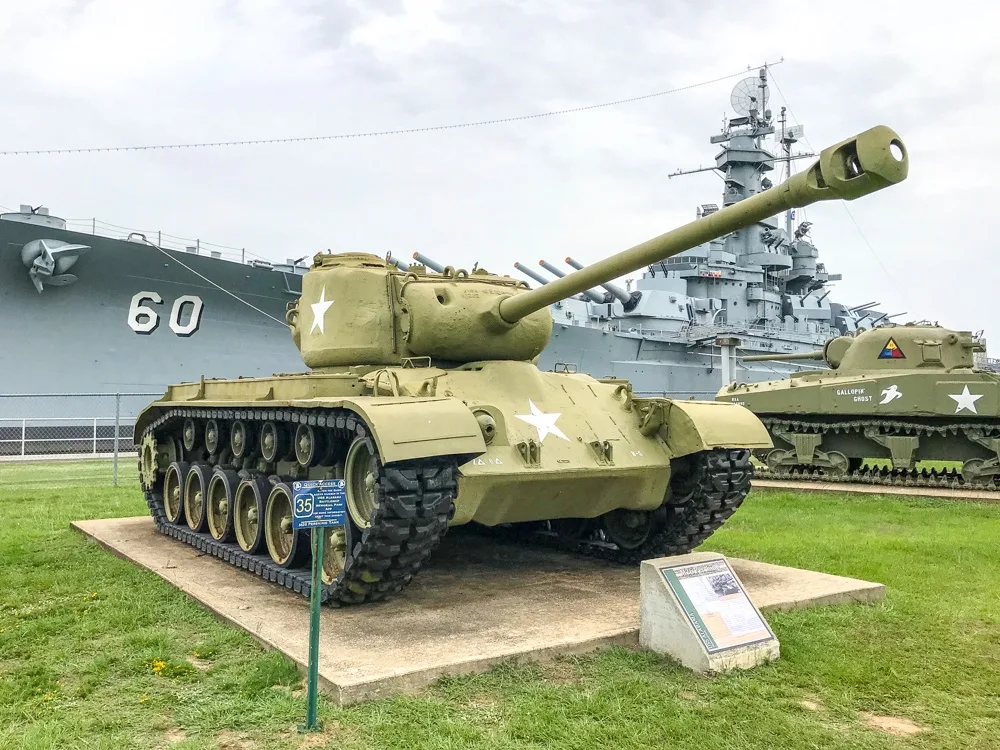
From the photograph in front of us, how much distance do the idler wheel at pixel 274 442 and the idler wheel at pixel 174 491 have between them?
7.88ft

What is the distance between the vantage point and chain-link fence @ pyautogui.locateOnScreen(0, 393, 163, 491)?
732 inches

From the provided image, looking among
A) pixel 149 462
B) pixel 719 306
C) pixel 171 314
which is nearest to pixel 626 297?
pixel 719 306

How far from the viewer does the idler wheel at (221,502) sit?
9000 millimetres

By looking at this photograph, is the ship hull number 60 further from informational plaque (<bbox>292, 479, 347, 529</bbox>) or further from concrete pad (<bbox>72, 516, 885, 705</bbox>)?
informational plaque (<bbox>292, 479, 347, 529</bbox>)

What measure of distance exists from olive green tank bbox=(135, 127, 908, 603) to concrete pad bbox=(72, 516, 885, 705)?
0.30m

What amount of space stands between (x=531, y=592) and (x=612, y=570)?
125 centimetres

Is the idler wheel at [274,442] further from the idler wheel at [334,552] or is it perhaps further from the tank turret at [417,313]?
the idler wheel at [334,552]

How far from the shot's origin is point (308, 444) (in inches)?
297

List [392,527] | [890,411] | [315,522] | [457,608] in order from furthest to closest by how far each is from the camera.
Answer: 1. [890,411]
2. [457,608]
3. [392,527]
4. [315,522]

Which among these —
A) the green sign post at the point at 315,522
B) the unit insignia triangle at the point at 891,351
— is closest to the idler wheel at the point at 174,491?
the green sign post at the point at 315,522

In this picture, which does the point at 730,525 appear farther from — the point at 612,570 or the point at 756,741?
the point at 756,741

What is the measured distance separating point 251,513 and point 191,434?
79.0 inches

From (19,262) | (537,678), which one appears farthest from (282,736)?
→ (19,262)

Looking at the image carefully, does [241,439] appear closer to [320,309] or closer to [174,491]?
[320,309]
